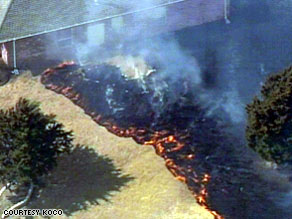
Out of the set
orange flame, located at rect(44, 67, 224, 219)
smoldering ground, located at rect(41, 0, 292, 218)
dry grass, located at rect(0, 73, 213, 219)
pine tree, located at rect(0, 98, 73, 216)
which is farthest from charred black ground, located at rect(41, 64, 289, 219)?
pine tree, located at rect(0, 98, 73, 216)

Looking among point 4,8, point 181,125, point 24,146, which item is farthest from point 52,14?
point 24,146

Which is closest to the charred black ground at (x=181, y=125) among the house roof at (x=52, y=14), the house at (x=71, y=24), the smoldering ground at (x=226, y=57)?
the smoldering ground at (x=226, y=57)

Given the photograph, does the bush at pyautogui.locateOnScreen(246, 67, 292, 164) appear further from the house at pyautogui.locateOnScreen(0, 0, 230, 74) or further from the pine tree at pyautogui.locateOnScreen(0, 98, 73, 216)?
the house at pyautogui.locateOnScreen(0, 0, 230, 74)

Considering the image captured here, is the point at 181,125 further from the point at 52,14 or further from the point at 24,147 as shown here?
the point at 52,14

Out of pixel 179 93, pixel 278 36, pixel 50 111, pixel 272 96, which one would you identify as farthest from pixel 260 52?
pixel 50 111

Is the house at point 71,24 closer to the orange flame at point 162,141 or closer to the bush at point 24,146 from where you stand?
the orange flame at point 162,141

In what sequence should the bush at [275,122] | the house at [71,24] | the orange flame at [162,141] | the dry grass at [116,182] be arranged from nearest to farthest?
the dry grass at [116,182]
the bush at [275,122]
the orange flame at [162,141]
the house at [71,24]
